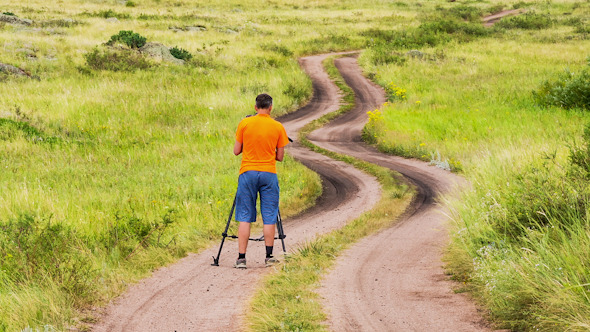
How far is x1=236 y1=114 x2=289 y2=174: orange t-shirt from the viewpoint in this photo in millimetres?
7578

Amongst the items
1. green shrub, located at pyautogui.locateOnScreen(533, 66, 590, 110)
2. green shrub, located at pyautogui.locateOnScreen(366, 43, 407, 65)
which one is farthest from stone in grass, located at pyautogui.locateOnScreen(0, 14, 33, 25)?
green shrub, located at pyautogui.locateOnScreen(533, 66, 590, 110)

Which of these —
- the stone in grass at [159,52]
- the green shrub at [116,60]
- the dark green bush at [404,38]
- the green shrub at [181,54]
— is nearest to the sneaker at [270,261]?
the green shrub at [116,60]

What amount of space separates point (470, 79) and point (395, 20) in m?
32.9

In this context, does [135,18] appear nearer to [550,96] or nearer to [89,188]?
[550,96]

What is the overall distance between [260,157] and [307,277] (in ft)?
5.49

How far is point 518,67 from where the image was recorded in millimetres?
33281

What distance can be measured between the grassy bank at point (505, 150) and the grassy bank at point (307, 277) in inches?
69.0

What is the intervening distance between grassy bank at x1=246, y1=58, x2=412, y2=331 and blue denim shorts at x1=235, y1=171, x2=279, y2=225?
0.78 m

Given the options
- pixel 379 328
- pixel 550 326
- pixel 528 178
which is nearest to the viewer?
pixel 550 326

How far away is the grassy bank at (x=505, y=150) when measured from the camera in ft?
18.0

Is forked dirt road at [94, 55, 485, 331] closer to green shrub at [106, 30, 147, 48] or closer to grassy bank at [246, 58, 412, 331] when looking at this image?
grassy bank at [246, 58, 412, 331]

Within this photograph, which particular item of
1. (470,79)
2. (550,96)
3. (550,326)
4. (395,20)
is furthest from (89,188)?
(395,20)

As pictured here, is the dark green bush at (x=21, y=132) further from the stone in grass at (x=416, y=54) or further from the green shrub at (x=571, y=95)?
the stone in grass at (x=416, y=54)

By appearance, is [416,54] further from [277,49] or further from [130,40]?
[130,40]
